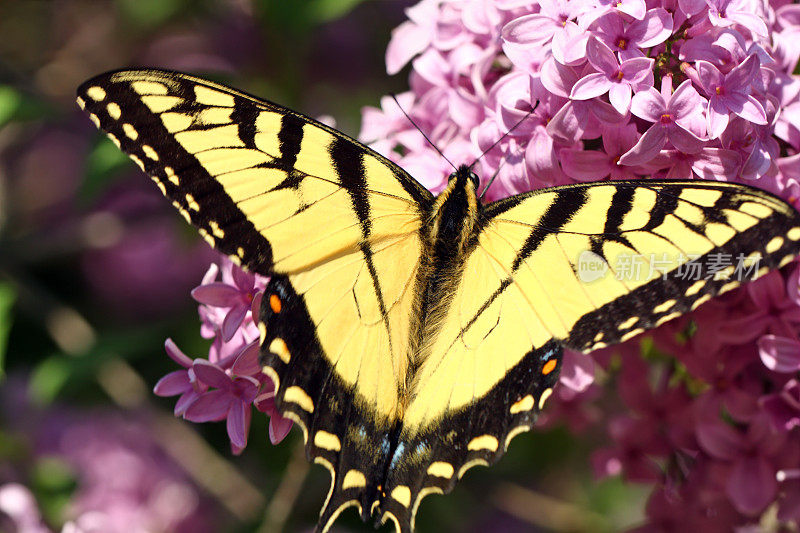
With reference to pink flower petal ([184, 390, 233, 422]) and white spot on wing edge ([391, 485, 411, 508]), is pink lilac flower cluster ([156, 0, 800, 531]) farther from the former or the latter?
white spot on wing edge ([391, 485, 411, 508])

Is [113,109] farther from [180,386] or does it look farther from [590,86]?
[590,86]

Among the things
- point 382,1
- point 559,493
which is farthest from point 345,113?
point 559,493

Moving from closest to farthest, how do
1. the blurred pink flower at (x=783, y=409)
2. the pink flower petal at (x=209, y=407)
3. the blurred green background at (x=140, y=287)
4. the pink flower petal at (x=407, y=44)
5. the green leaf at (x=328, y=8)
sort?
the pink flower petal at (x=209, y=407)
the blurred pink flower at (x=783, y=409)
the pink flower petal at (x=407, y=44)
the green leaf at (x=328, y=8)
the blurred green background at (x=140, y=287)


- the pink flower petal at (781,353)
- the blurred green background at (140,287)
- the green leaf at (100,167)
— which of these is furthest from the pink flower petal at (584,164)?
the green leaf at (100,167)

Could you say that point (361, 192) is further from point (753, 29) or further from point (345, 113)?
point (345, 113)

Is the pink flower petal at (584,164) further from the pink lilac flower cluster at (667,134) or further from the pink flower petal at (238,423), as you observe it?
the pink flower petal at (238,423)

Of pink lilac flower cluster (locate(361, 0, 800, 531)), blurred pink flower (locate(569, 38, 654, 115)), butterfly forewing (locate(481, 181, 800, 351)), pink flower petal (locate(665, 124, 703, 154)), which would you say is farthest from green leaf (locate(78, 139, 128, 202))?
pink flower petal (locate(665, 124, 703, 154))

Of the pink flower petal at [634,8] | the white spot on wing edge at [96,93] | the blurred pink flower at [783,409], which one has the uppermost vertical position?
the white spot on wing edge at [96,93]
